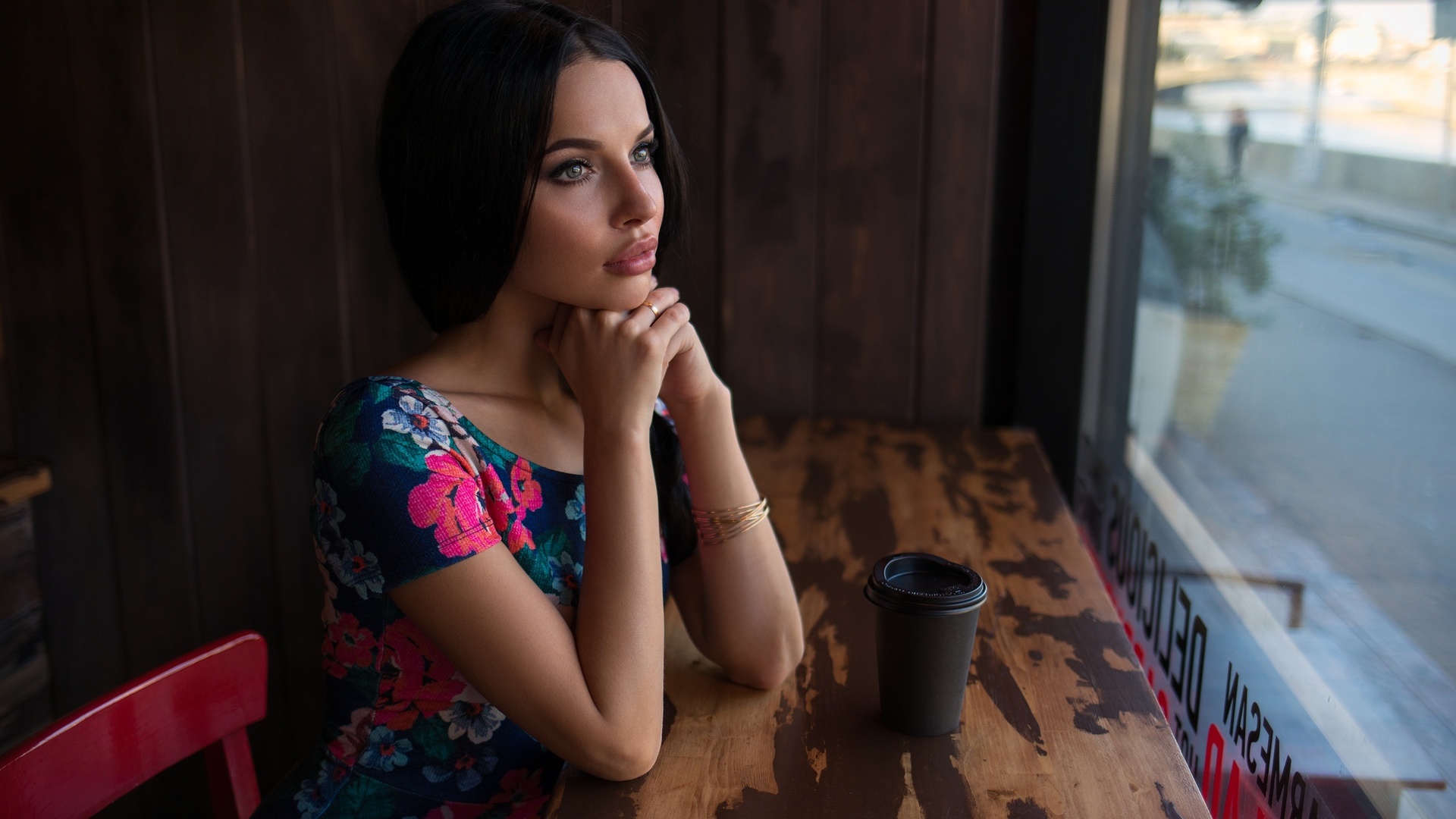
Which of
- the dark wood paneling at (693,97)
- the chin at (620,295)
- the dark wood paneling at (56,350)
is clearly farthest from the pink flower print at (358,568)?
the dark wood paneling at (56,350)

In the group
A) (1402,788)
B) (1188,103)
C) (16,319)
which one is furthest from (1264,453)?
(16,319)

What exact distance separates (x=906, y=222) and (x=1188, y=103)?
562mm

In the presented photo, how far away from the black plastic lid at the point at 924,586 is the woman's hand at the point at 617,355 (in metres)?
0.27

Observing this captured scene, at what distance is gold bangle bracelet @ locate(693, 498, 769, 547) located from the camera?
1113mm

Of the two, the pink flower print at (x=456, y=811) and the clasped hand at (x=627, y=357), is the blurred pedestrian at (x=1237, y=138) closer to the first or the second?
the clasped hand at (x=627, y=357)

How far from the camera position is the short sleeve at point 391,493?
89 centimetres

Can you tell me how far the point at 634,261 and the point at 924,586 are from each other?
432 millimetres

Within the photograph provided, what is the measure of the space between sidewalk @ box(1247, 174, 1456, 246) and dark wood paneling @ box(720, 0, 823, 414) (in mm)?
872

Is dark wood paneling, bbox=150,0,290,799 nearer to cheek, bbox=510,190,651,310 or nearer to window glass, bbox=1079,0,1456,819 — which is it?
cheek, bbox=510,190,651,310

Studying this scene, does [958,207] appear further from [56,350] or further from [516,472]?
[56,350]

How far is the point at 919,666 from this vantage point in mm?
901

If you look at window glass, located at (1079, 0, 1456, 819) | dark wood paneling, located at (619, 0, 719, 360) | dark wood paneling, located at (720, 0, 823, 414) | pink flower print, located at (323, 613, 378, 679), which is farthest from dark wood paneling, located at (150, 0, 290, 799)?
window glass, located at (1079, 0, 1456, 819)

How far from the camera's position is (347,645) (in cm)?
103

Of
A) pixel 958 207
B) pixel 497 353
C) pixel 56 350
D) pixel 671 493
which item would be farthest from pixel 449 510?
pixel 56 350
